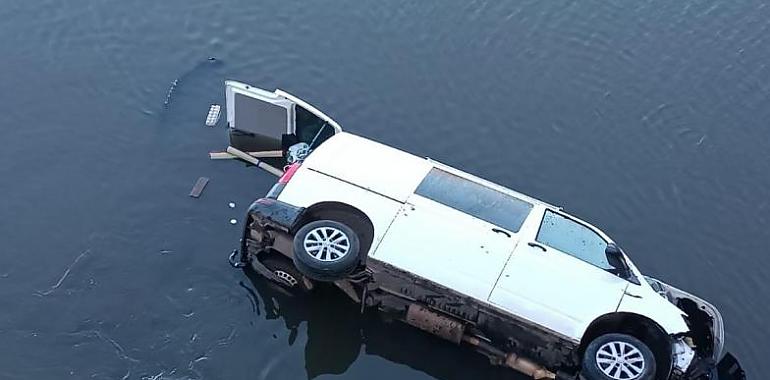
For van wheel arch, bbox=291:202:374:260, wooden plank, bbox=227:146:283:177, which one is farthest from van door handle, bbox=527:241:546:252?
wooden plank, bbox=227:146:283:177

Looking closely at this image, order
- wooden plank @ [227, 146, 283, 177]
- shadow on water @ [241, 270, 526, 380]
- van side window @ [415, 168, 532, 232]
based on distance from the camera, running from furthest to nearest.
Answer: wooden plank @ [227, 146, 283, 177] → shadow on water @ [241, 270, 526, 380] → van side window @ [415, 168, 532, 232]

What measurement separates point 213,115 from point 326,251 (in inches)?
174

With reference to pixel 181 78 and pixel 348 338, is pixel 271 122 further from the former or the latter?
pixel 348 338

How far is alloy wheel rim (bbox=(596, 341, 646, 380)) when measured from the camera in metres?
10.0

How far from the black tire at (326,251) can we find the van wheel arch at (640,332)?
2.79 meters

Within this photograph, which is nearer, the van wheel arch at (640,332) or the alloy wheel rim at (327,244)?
the van wheel arch at (640,332)

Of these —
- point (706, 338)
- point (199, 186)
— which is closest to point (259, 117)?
point (199, 186)

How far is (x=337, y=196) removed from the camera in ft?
35.7

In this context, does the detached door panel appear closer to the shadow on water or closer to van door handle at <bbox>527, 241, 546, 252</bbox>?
the shadow on water

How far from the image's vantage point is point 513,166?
13953 millimetres

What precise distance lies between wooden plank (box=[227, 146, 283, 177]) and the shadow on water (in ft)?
6.33

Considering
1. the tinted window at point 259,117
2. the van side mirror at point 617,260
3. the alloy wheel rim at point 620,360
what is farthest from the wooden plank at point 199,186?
the alloy wheel rim at point 620,360

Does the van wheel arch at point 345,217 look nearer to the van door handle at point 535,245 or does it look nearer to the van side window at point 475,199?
the van side window at point 475,199

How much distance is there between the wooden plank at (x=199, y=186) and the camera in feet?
42.0
